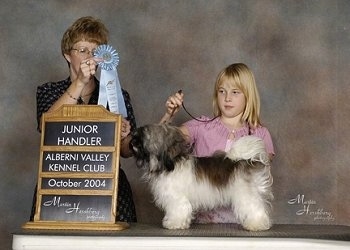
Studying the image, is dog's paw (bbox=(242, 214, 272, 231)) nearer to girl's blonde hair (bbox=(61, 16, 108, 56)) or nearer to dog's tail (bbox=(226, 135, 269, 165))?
dog's tail (bbox=(226, 135, 269, 165))

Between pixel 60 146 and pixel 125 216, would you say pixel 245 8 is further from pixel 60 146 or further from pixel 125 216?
pixel 60 146

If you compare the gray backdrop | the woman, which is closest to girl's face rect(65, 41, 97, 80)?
the woman

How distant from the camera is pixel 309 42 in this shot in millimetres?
3619

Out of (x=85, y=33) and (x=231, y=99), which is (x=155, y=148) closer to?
(x=231, y=99)

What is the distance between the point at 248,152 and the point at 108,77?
0.60m

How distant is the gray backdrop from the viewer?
141 inches

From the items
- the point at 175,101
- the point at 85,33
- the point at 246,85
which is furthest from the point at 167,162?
the point at 85,33

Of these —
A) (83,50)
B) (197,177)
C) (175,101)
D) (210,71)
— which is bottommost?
(197,177)

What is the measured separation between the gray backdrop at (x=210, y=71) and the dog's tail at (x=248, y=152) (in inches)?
55.7

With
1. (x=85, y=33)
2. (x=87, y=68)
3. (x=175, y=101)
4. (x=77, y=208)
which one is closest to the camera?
(x=77, y=208)

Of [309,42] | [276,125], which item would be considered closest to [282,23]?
[309,42]

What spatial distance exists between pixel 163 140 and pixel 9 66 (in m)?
1.94

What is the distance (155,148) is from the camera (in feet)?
6.80

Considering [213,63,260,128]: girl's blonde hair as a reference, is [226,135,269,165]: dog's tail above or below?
below
